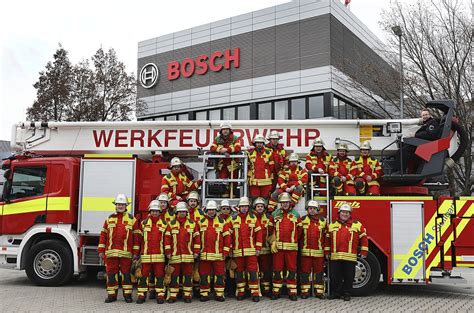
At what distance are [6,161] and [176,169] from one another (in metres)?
3.66

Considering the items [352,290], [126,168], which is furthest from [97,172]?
[352,290]

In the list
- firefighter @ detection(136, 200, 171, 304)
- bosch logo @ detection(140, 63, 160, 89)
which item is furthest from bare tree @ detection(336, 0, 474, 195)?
bosch logo @ detection(140, 63, 160, 89)

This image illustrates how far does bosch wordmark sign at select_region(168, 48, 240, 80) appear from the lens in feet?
86.5

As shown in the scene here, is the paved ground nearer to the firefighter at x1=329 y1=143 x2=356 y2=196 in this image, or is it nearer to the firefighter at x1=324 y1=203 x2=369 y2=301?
the firefighter at x1=324 y1=203 x2=369 y2=301

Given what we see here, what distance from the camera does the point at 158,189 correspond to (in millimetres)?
9633

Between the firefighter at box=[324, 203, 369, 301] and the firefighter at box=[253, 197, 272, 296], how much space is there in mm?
1036

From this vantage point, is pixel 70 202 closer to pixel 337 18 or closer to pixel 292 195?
pixel 292 195

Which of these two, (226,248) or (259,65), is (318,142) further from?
(259,65)

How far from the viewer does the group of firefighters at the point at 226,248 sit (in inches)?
320

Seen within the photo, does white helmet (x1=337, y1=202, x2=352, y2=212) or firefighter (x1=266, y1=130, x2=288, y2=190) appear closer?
white helmet (x1=337, y1=202, x2=352, y2=212)

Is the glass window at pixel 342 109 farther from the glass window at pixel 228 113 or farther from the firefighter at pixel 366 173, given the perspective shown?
the firefighter at pixel 366 173

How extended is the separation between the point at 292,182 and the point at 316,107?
14.7 metres

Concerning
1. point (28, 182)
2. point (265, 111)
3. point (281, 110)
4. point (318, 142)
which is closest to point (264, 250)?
point (318, 142)

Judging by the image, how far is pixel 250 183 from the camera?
351 inches
